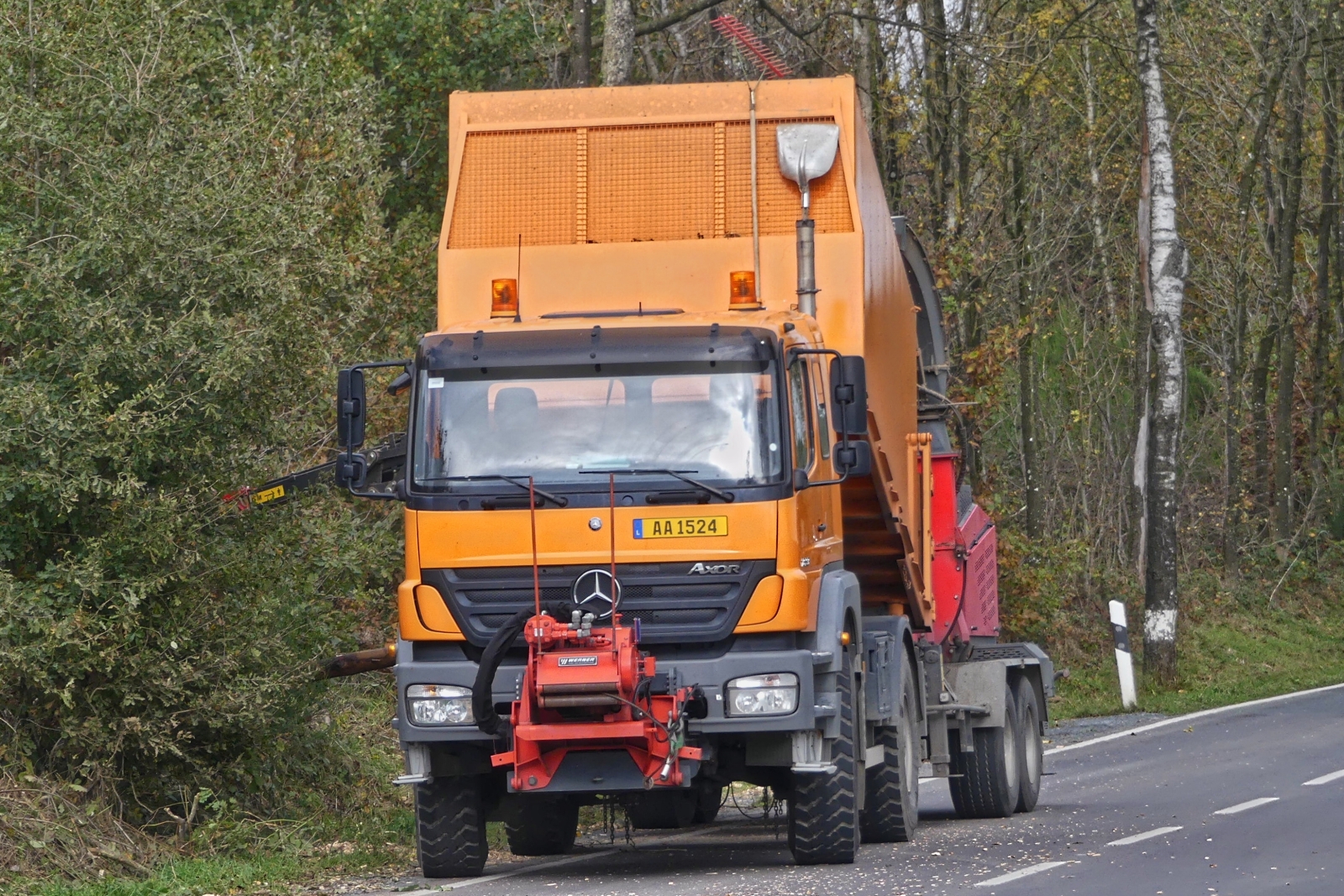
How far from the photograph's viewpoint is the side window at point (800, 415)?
1027cm

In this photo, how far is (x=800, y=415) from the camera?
10.4m

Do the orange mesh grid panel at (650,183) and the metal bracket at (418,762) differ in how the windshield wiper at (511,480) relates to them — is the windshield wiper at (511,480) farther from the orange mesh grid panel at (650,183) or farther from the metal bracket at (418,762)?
the orange mesh grid panel at (650,183)

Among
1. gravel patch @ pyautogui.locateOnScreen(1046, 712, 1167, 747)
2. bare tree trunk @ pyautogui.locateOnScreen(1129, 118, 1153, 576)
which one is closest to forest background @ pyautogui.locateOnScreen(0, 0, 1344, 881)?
bare tree trunk @ pyautogui.locateOnScreen(1129, 118, 1153, 576)

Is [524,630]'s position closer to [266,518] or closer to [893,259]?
[266,518]

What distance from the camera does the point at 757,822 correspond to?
1396 cm

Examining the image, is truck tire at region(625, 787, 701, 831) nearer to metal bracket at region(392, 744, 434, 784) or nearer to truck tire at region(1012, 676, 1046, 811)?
metal bracket at region(392, 744, 434, 784)

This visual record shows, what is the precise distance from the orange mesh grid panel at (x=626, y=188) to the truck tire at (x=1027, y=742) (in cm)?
497

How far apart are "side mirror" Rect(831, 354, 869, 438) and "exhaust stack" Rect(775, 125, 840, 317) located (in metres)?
1.17

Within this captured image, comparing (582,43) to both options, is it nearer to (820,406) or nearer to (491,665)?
(820,406)

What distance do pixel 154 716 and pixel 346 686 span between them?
4268mm

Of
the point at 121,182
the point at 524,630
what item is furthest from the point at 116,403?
the point at 524,630

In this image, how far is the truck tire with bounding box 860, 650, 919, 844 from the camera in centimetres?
1188

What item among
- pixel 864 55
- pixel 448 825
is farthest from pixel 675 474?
pixel 864 55

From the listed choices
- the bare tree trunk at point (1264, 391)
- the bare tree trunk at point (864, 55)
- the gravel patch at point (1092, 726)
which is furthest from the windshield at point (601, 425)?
the bare tree trunk at point (1264, 391)
